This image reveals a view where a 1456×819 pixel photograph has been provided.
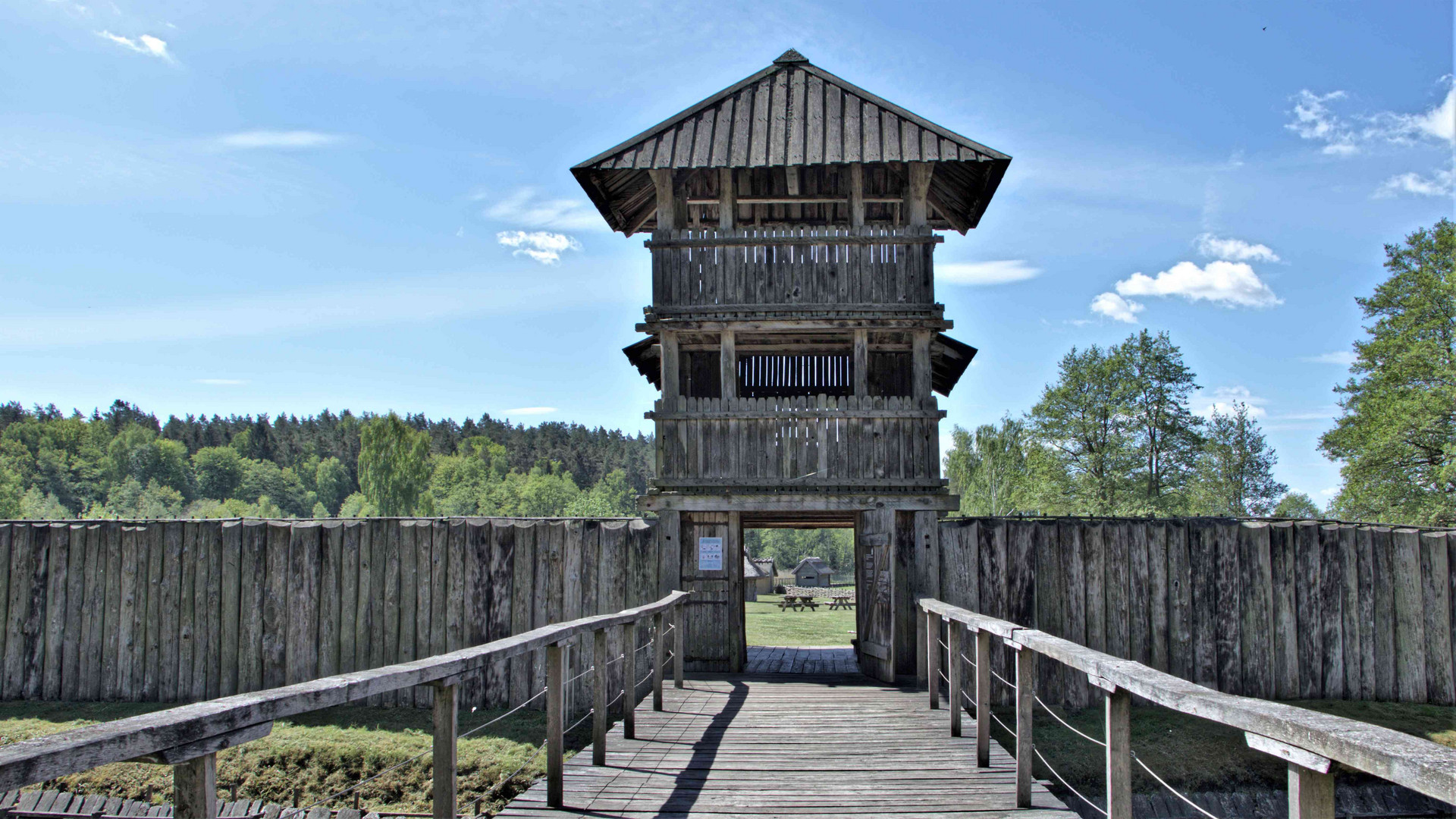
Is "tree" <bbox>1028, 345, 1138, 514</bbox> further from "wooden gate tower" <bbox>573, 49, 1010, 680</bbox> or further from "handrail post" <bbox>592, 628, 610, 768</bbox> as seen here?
"handrail post" <bbox>592, 628, 610, 768</bbox>

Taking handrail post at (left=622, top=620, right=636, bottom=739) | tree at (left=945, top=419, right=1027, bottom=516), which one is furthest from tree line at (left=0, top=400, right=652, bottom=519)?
handrail post at (left=622, top=620, right=636, bottom=739)

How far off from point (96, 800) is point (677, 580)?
6827mm

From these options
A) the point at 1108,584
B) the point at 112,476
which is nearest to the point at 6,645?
the point at 1108,584

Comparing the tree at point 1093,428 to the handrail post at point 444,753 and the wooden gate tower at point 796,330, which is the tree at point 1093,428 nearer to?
the wooden gate tower at point 796,330

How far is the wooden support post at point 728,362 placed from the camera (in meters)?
13.1

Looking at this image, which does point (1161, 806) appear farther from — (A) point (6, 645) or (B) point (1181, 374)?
(B) point (1181, 374)

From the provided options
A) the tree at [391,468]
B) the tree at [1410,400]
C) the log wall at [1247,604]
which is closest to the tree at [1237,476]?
the tree at [1410,400]

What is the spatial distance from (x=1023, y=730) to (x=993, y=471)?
156 feet

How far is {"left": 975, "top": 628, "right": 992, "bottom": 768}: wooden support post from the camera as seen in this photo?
6426mm

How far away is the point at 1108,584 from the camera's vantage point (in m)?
12.0

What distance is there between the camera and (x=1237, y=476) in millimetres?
49812

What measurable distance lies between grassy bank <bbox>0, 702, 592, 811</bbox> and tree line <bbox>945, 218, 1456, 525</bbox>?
93.0 ft

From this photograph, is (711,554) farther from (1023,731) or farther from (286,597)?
(1023,731)

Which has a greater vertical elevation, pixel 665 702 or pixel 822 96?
pixel 822 96
